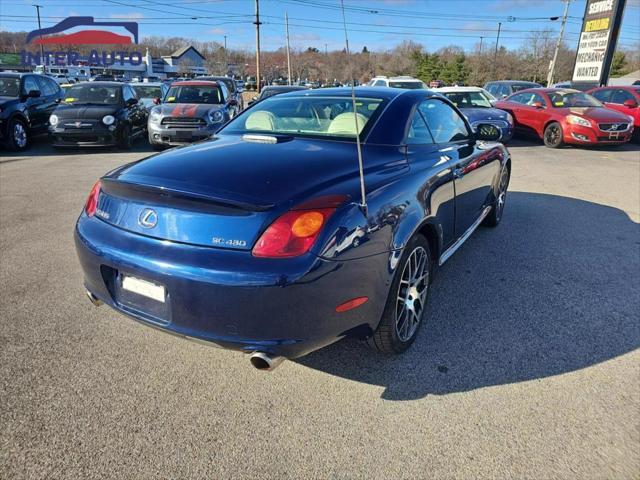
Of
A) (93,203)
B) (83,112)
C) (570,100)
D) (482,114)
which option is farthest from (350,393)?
(570,100)

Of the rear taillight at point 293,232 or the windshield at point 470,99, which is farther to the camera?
the windshield at point 470,99

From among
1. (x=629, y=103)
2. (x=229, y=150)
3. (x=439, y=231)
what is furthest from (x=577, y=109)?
(x=229, y=150)

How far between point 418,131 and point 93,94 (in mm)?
10375

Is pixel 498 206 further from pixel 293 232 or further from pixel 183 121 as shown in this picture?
pixel 183 121

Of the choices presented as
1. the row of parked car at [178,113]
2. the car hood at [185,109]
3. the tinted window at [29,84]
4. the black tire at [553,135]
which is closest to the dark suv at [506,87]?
the row of parked car at [178,113]

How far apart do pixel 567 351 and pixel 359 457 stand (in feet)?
5.20

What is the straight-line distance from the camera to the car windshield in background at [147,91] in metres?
16.0

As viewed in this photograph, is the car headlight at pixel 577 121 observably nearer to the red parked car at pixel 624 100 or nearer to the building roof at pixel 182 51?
the red parked car at pixel 624 100

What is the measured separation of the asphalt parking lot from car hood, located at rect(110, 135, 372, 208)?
3.51 ft

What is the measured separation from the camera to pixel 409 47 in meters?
63.3

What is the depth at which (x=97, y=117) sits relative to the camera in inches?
402

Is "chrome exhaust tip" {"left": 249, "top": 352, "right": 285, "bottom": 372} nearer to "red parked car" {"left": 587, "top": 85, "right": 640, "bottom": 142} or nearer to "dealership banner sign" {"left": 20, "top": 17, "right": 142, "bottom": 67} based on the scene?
"red parked car" {"left": 587, "top": 85, "right": 640, "bottom": 142}

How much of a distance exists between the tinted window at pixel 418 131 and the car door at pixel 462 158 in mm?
81

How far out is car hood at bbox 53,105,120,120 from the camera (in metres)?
10.2
